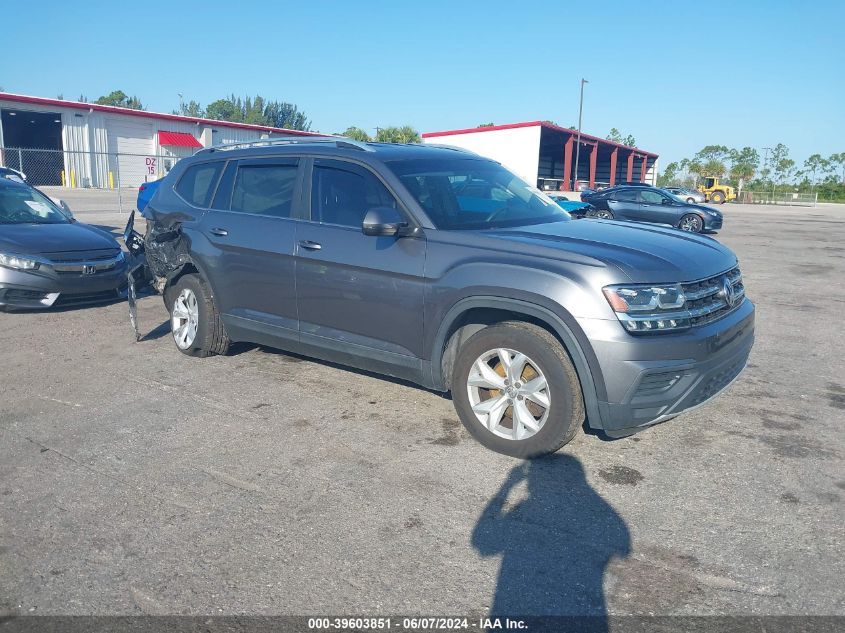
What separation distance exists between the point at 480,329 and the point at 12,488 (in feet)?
9.17

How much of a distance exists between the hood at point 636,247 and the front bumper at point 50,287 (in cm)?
565

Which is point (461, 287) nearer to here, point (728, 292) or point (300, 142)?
point (728, 292)

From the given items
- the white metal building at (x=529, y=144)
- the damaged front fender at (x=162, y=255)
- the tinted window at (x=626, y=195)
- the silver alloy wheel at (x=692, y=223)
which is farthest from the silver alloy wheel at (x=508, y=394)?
the white metal building at (x=529, y=144)

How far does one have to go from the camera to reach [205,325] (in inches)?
235

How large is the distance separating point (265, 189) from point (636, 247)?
2973 millimetres

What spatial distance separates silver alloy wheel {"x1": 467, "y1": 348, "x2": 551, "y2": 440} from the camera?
13.3 ft

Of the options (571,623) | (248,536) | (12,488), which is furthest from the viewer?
(12,488)

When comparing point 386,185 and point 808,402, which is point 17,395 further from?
point 808,402

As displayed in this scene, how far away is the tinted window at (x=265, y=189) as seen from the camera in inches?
211

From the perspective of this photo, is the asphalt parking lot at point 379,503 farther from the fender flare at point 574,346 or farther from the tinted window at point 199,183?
the tinted window at point 199,183

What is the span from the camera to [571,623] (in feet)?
8.79

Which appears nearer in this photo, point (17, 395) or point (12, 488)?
point (12, 488)

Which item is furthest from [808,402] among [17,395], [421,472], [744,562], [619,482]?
[17,395]

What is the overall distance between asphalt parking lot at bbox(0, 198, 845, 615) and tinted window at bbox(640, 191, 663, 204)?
61.1ft
